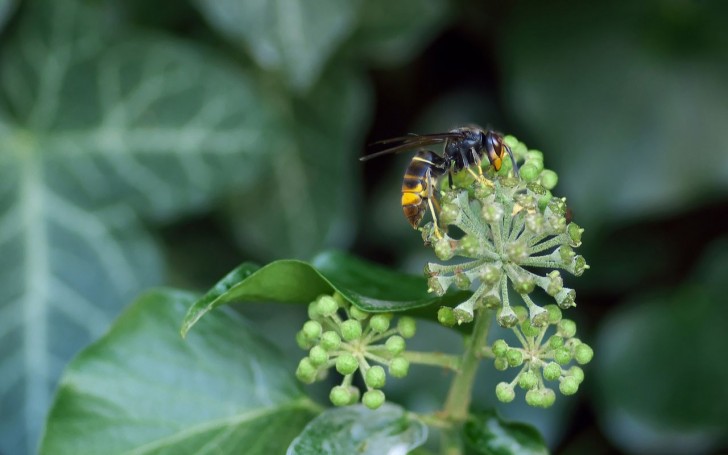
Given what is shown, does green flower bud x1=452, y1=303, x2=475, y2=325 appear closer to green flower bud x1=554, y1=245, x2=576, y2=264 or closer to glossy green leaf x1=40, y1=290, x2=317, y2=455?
green flower bud x1=554, y1=245, x2=576, y2=264

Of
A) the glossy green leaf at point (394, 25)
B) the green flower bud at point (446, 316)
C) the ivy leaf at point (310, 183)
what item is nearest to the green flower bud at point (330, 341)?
the green flower bud at point (446, 316)

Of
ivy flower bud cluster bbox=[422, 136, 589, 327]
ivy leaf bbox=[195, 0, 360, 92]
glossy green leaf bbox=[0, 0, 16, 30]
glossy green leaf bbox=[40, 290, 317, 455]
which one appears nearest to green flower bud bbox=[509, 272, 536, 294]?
ivy flower bud cluster bbox=[422, 136, 589, 327]

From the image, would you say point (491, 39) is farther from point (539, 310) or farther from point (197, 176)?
point (539, 310)

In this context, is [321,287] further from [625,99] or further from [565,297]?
[625,99]

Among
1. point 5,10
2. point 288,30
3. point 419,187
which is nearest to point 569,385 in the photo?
point 419,187

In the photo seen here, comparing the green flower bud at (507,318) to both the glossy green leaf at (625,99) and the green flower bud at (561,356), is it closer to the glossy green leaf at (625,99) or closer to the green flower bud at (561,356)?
the green flower bud at (561,356)

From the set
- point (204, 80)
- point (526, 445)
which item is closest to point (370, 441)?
point (526, 445)
